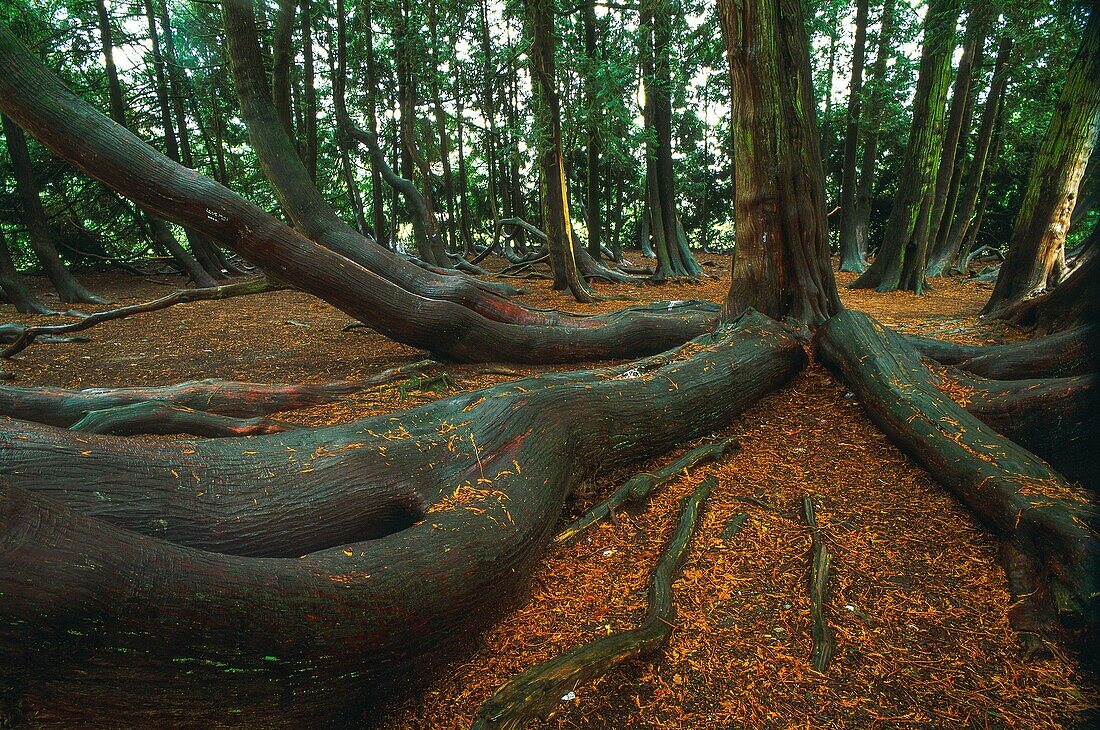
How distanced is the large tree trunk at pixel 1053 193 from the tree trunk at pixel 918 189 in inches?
149

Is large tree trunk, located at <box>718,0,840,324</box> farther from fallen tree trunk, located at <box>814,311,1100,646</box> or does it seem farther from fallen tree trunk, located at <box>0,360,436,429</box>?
fallen tree trunk, located at <box>0,360,436,429</box>

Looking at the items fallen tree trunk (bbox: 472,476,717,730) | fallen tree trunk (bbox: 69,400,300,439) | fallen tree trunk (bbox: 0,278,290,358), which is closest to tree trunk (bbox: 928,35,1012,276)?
fallen tree trunk (bbox: 472,476,717,730)

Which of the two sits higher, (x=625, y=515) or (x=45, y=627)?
(x=45, y=627)

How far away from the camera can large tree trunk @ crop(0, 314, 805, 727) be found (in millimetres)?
1464

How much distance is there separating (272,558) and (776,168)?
15.9ft

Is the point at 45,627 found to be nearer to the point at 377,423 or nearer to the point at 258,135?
the point at 377,423

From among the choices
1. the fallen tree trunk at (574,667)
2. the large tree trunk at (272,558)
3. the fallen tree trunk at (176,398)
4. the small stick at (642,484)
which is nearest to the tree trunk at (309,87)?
the fallen tree trunk at (176,398)

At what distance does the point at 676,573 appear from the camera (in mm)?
2709

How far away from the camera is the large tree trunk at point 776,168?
15.8 feet

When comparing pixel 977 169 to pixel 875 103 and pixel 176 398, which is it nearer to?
pixel 875 103

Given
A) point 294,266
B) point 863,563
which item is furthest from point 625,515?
point 294,266

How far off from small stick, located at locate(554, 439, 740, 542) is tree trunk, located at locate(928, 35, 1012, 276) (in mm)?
11144

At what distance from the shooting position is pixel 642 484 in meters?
3.44

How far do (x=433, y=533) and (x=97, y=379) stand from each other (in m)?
5.63
